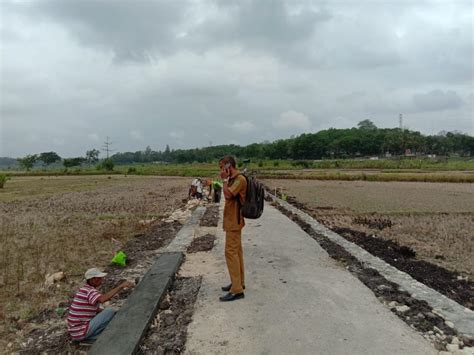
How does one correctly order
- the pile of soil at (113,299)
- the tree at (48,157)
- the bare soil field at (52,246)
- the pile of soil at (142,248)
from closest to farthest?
the pile of soil at (113,299), the bare soil field at (52,246), the pile of soil at (142,248), the tree at (48,157)

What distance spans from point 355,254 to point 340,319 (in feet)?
10.0

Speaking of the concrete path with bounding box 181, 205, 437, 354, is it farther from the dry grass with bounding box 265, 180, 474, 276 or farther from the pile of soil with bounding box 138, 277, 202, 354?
the dry grass with bounding box 265, 180, 474, 276

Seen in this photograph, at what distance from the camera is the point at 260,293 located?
4.73m

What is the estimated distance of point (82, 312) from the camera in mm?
3609

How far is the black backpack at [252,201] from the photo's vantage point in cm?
443

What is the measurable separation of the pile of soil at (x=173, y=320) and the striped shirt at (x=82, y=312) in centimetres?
61

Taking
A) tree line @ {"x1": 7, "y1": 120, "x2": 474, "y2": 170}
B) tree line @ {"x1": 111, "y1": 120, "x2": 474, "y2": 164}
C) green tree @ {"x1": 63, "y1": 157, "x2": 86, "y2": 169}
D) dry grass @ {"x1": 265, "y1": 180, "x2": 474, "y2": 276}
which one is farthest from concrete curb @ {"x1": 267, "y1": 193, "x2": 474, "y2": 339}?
green tree @ {"x1": 63, "y1": 157, "x2": 86, "y2": 169}

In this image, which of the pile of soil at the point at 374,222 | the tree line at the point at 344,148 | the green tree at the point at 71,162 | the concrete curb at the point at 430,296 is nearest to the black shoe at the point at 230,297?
the concrete curb at the point at 430,296

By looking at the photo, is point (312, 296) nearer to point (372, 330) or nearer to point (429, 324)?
point (372, 330)

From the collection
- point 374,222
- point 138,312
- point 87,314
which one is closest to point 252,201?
point 138,312

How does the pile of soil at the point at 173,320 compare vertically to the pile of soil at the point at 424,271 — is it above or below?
above

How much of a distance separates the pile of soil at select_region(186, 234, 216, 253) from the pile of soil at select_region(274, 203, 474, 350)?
7.85ft

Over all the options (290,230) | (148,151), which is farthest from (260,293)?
(148,151)

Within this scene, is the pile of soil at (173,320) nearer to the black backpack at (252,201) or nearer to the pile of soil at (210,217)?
the black backpack at (252,201)
